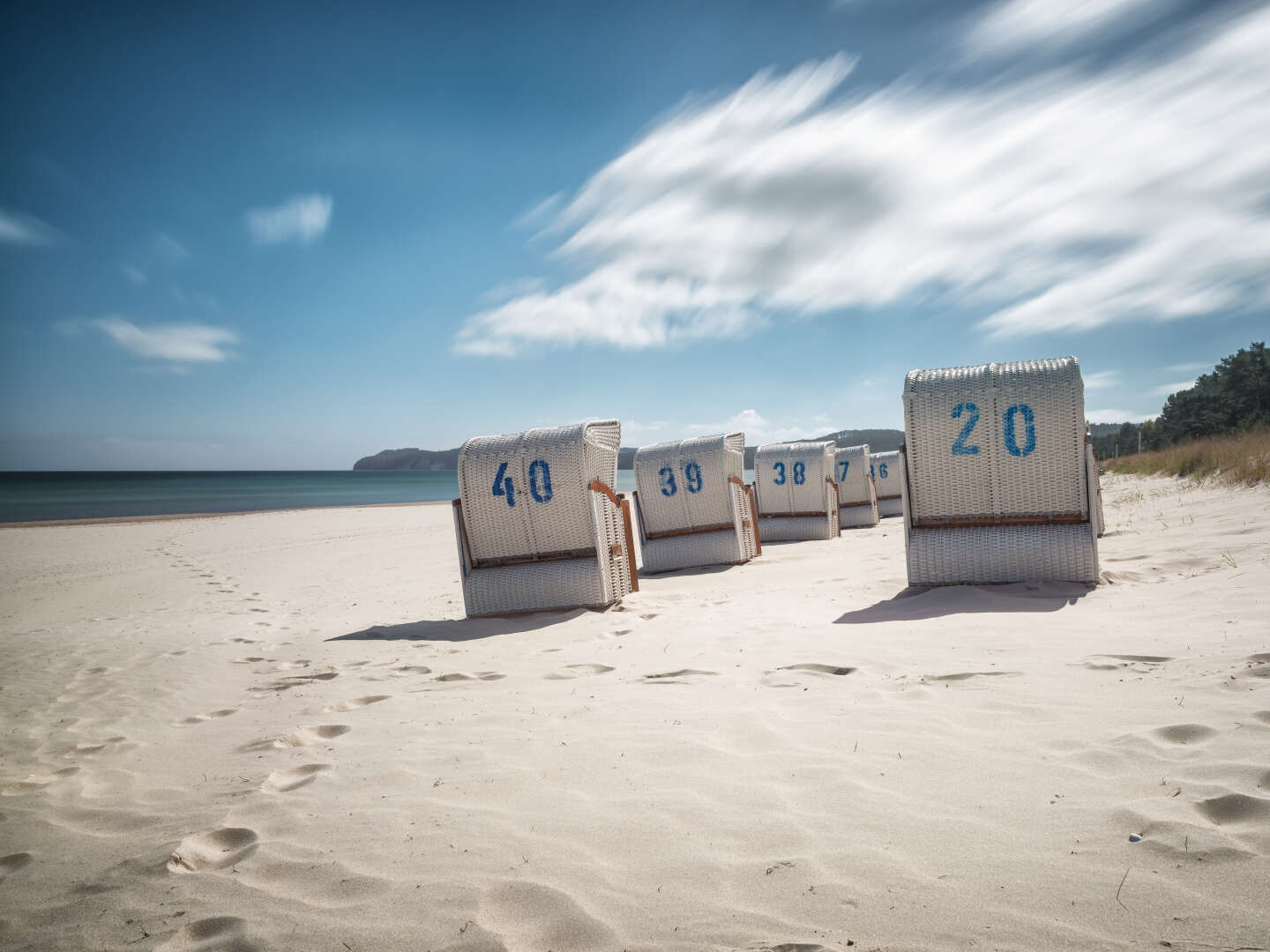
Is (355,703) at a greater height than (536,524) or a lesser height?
lesser

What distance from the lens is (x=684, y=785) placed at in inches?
96.7

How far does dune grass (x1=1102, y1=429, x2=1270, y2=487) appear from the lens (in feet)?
35.9

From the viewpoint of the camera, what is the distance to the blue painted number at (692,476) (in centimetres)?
1007

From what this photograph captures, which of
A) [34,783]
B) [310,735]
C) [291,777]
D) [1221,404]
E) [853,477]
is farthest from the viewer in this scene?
[1221,404]

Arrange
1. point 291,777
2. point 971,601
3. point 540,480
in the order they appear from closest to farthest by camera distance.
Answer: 1. point 291,777
2. point 971,601
3. point 540,480

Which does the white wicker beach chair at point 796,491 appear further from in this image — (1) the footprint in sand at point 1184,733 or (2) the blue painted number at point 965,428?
(1) the footprint in sand at point 1184,733

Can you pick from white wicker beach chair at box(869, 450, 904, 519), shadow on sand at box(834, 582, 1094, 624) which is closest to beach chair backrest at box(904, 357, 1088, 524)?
shadow on sand at box(834, 582, 1094, 624)

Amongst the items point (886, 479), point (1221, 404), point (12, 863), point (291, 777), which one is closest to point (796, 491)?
point (886, 479)

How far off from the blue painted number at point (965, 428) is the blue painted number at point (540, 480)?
12.1 feet

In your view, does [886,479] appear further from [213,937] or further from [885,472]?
[213,937]

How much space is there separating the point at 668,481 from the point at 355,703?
672 centimetres

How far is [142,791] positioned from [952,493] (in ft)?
19.6

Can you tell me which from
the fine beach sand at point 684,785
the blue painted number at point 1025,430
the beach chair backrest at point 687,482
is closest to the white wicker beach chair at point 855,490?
the beach chair backrest at point 687,482

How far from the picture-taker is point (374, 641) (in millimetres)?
5883
